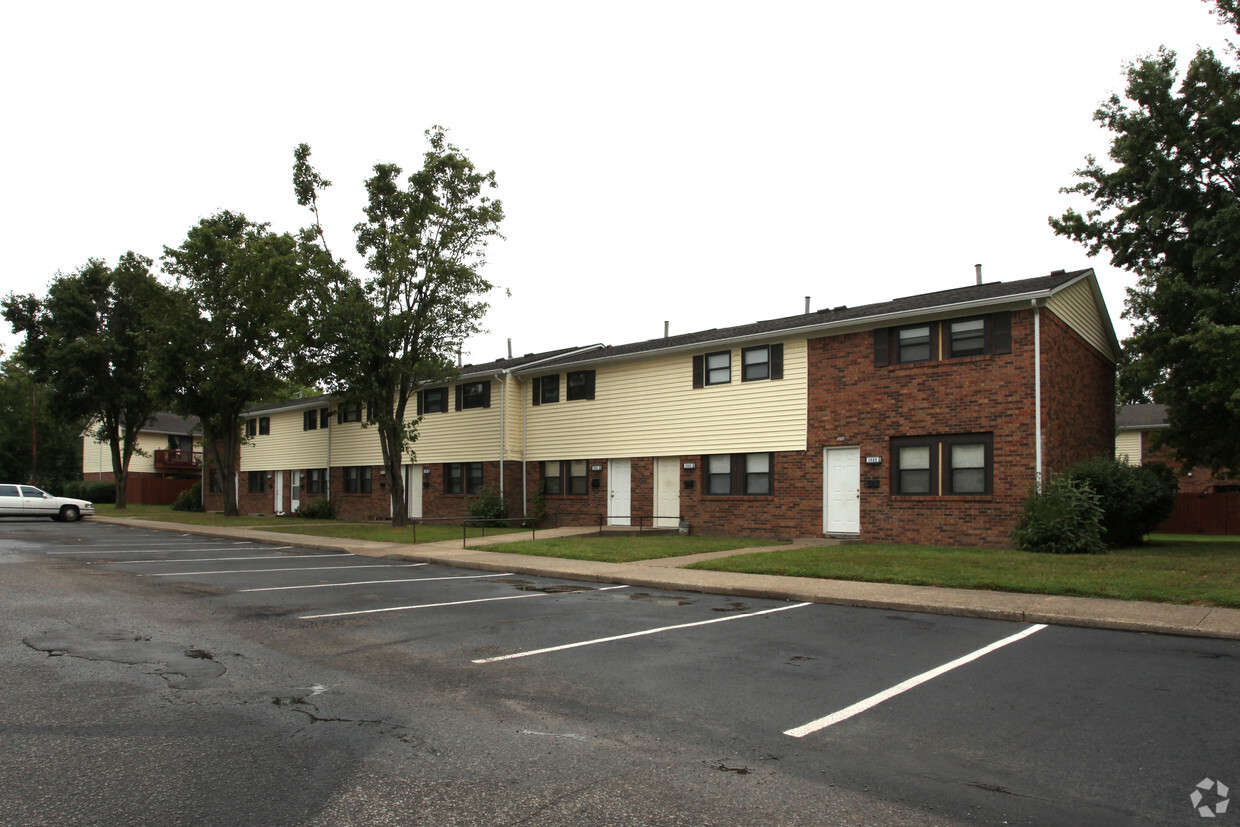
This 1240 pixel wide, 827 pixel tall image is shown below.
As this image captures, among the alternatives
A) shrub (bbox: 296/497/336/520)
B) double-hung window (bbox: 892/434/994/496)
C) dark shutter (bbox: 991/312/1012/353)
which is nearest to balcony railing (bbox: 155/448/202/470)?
shrub (bbox: 296/497/336/520)

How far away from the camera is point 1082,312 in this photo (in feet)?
68.1

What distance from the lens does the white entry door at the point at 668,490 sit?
23906mm

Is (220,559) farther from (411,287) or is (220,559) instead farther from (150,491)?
(150,491)

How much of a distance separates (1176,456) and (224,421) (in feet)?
115

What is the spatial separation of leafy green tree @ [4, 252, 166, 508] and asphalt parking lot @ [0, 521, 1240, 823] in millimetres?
33517

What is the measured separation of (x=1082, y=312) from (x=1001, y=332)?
420 centimetres


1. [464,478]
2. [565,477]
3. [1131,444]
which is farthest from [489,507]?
[1131,444]

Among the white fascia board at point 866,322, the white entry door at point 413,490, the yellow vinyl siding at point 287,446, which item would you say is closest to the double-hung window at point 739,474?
the white fascia board at point 866,322

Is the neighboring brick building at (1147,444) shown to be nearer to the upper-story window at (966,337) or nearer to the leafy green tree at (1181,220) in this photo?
the leafy green tree at (1181,220)

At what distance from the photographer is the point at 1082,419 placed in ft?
67.8

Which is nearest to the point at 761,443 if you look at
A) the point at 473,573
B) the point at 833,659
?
the point at 473,573

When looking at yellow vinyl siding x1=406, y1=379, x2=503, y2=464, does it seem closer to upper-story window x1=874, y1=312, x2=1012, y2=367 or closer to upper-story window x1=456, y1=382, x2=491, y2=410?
upper-story window x1=456, y1=382, x2=491, y2=410

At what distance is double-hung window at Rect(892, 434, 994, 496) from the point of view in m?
18.3

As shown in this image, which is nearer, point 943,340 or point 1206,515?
point 943,340
